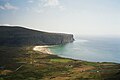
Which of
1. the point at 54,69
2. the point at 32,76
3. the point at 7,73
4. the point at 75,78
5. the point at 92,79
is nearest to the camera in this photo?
the point at 92,79

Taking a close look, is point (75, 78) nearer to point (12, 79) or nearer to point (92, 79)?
point (92, 79)

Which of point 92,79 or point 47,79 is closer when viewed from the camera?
point 92,79

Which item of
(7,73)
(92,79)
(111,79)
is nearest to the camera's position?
(111,79)


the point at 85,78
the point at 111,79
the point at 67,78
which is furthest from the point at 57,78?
the point at 111,79

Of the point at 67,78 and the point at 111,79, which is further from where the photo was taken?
the point at 67,78

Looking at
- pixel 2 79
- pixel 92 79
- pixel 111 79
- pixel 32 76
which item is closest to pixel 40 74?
pixel 32 76

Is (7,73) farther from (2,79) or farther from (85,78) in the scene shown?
(85,78)

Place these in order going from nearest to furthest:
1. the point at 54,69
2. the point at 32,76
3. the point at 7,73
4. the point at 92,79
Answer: the point at 92,79 → the point at 32,76 → the point at 7,73 → the point at 54,69

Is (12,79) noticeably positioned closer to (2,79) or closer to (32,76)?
(2,79)
